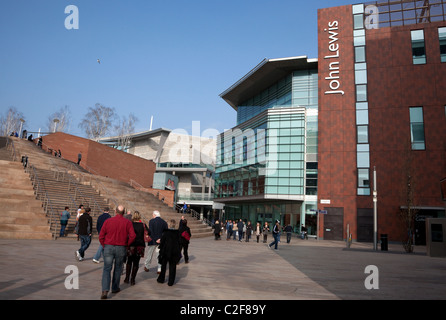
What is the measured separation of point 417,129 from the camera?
3116 cm

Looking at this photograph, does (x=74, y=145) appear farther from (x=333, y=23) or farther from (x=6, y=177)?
(x=333, y=23)

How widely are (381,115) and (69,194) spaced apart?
29.0 m

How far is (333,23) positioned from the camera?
35688mm

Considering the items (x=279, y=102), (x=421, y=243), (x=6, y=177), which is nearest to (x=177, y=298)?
(x=6, y=177)

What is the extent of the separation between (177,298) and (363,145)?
101 feet

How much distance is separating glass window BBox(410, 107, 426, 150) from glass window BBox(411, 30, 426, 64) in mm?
4919

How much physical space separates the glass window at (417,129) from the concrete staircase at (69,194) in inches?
837

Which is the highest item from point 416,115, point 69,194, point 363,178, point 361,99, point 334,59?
point 334,59

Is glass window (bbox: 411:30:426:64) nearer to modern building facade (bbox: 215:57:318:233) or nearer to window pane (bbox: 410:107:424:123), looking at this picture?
window pane (bbox: 410:107:424:123)

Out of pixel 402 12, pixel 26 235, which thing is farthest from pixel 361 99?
pixel 26 235

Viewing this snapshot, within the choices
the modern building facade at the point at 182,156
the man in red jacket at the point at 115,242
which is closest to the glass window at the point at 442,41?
the modern building facade at the point at 182,156

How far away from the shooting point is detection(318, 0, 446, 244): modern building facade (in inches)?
1195

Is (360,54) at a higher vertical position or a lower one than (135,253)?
higher

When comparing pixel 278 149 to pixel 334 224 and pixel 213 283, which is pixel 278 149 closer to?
pixel 334 224
